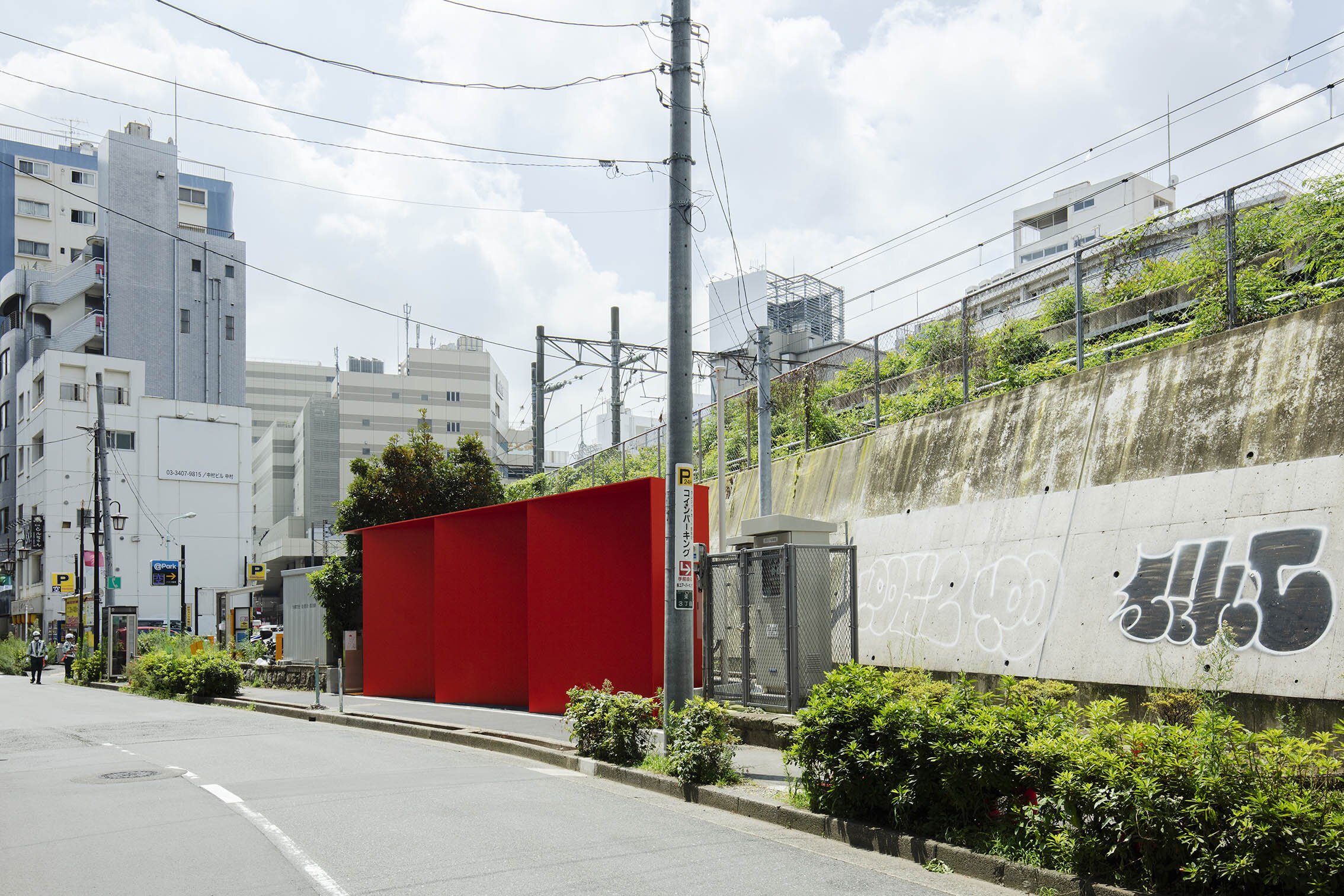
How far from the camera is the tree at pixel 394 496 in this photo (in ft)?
82.9

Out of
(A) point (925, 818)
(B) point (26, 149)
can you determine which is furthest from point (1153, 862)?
(B) point (26, 149)

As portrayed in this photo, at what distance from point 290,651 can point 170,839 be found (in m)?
20.5

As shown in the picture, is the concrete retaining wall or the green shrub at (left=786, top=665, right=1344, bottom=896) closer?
the green shrub at (left=786, top=665, right=1344, bottom=896)

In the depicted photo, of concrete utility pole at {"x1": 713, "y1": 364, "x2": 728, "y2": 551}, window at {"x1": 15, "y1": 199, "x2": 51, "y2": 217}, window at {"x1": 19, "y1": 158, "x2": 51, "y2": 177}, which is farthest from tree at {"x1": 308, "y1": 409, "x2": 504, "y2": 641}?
window at {"x1": 19, "y1": 158, "x2": 51, "y2": 177}

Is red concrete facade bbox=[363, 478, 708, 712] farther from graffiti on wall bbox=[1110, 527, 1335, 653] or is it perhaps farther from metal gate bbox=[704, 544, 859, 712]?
graffiti on wall bbox=[1110, 527, 1335, 653]

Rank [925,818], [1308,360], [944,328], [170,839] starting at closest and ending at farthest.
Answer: [925,818] < [170,839] < [1308,360] < [944,328]

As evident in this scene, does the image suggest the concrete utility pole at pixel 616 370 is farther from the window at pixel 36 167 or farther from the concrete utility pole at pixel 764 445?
the window at pixel 36 167

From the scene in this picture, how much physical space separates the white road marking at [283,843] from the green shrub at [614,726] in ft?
11.9

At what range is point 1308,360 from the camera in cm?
1041

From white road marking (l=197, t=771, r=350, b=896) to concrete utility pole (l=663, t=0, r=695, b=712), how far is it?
4210 mm

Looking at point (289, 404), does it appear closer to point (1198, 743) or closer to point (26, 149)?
point (26, 149)

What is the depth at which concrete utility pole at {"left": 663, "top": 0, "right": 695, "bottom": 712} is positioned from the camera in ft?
36.9

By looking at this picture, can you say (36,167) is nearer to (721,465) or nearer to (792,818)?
(721,465)

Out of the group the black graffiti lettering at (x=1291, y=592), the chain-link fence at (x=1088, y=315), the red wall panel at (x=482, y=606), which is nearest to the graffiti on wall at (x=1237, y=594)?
the black graffiti lettering at (x=1291, y=592)
